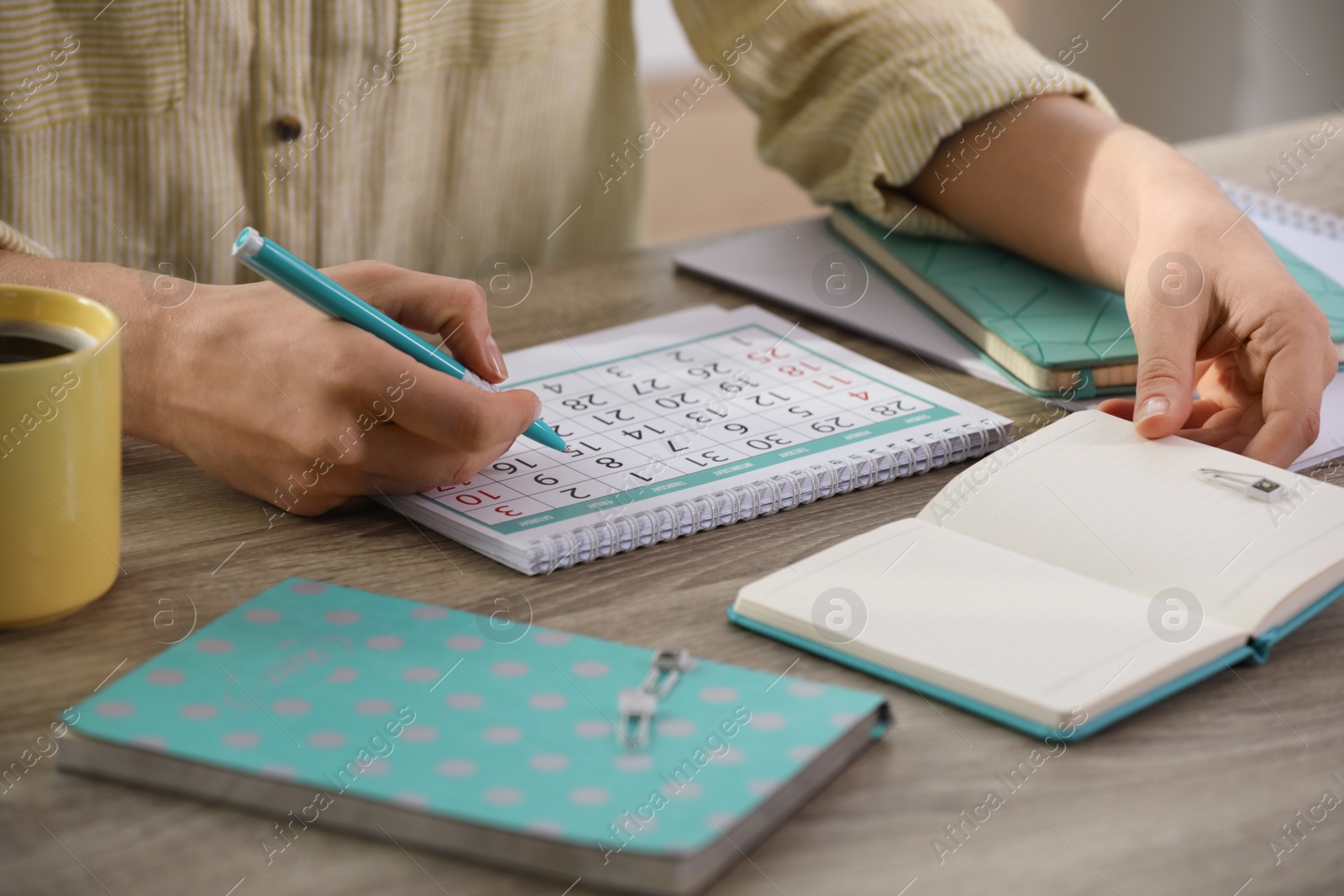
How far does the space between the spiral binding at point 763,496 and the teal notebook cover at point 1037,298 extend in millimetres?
Answer: 129

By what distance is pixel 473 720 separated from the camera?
479 mm

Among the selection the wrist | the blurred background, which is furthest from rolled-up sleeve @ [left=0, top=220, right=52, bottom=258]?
the blurred background

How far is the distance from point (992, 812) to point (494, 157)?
0.97m

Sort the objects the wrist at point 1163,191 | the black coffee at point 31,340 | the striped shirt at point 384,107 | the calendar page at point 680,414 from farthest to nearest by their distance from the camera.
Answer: the striped shirt at point 384,107, the wrist at point 1163,191, the calendar page at point 680,414, the black coffee at point 31,340

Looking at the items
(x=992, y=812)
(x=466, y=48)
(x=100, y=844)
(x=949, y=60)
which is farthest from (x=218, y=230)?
(x=992, y=812)

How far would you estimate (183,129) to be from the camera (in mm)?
1049

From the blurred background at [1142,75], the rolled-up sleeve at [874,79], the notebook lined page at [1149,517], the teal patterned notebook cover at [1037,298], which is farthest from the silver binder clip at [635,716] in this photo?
the blurred background at [1142,75]

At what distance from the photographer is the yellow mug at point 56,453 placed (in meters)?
0.51

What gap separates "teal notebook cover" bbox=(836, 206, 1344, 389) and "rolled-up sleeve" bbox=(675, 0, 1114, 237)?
4 cm

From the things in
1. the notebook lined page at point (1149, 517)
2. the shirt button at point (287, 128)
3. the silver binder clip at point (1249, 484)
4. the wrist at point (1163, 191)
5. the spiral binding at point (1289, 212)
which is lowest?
the notebook lined page at point (1149, 517)

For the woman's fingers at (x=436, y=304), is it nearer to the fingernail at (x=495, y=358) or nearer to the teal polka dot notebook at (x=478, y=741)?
the fingernail at (x=495, y=358)

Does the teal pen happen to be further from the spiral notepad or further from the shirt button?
the shirt button

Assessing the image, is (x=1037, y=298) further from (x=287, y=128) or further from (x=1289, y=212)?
(x=287, y=128)

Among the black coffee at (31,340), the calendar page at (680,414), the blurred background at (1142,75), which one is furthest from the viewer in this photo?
the blurred background at (1142,75)
